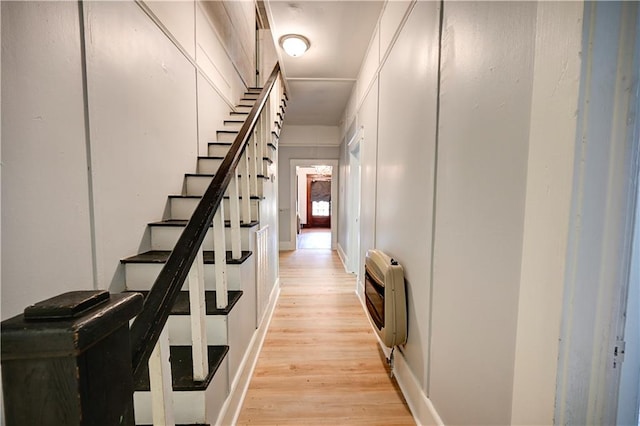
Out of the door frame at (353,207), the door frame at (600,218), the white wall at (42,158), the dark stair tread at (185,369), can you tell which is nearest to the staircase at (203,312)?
the dark stair tread at (185,369)

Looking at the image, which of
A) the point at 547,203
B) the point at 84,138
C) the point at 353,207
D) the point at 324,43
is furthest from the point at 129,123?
the point at 353,207

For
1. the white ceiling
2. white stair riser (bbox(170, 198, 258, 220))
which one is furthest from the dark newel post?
the white ceiling

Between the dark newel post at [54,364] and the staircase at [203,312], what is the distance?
18 centimetres

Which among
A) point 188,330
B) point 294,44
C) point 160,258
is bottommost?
point 188,330

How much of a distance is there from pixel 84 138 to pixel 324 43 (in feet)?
7.78

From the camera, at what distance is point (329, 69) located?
3.28 metres

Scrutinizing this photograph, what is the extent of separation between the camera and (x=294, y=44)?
2602mm

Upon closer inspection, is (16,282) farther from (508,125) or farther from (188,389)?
(508,125)

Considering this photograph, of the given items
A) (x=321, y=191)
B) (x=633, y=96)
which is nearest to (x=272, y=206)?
(x=633, y=96)

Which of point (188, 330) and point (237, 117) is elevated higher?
point (237, 117)

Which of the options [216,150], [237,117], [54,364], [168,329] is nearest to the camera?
[54,364]

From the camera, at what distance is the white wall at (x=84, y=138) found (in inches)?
34.8

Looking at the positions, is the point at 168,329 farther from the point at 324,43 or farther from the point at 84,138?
the point at 324,43

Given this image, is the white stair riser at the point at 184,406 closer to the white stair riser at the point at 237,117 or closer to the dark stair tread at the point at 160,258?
the dark stair tread at the point at 160,258
